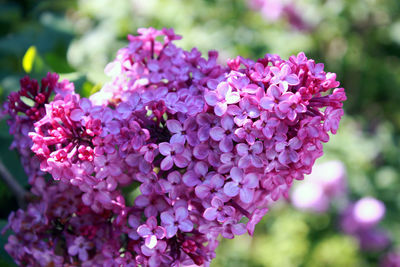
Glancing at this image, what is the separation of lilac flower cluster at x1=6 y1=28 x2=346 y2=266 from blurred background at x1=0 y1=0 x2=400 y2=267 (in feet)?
3.21

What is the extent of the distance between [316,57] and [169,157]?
281 cm

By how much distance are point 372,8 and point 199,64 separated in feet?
8.49

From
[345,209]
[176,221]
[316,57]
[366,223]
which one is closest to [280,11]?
[316,57]

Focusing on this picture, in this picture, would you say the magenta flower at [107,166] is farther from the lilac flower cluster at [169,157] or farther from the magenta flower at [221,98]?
the magenta flower at [221,98]

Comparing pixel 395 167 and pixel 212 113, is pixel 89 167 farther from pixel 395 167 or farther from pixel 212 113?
pixel 395 167

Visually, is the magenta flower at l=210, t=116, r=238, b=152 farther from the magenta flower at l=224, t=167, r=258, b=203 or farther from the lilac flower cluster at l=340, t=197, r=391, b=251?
the lilac flower cluster at l=340, t=197, r=391, b=251

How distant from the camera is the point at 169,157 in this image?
819 millimetres

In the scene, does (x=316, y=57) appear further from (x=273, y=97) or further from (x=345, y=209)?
(x=273, y=97)

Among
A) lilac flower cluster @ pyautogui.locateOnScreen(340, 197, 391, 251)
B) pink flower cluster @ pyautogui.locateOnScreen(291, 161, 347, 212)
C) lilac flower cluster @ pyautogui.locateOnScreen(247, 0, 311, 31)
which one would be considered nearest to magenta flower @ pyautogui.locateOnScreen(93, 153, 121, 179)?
pink flower cluster @ pyautogui.locateOnScreen(291, 161, 347, 212)

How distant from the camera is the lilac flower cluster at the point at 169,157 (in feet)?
2.64

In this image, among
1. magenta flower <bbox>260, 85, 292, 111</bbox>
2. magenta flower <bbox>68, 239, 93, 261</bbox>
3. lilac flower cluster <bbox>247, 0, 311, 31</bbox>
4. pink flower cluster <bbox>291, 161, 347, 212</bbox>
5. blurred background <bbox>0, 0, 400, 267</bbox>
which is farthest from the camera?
lilac flower cluster <bbox>247, 0, 311, 31</bbox>

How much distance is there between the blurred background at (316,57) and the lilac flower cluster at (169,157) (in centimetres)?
98

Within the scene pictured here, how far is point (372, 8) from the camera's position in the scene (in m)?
3.16

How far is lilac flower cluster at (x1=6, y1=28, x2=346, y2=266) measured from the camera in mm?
806
